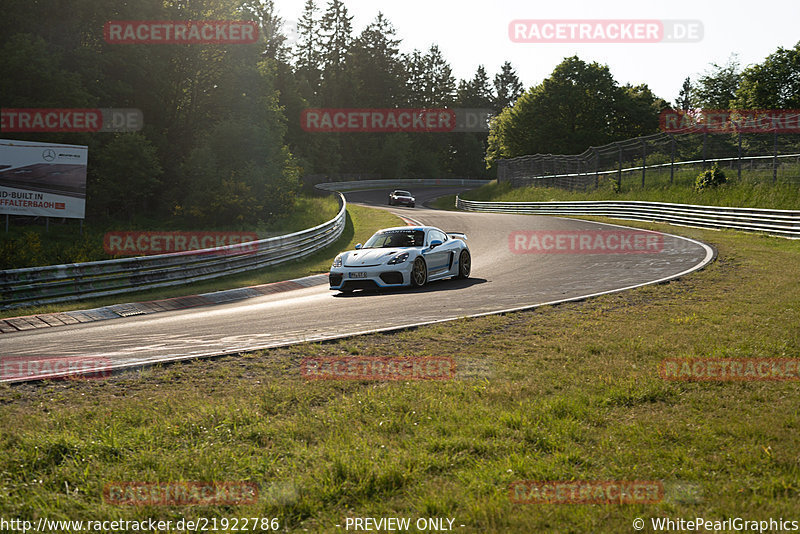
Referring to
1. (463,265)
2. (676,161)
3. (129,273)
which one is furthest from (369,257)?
(676,161)

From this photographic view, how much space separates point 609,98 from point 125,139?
5467cm

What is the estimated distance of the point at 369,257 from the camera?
13.7 metres

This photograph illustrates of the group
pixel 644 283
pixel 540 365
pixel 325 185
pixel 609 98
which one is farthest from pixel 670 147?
pixel 325 185

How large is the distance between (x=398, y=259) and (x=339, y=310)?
3.13 metres

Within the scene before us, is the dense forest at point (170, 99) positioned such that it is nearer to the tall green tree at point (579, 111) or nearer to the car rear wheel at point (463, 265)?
the tall green tree at point (579, 111)

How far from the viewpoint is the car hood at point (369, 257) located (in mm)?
13586

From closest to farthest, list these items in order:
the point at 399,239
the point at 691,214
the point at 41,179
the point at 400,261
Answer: the point at 400,261 → the point at 399,239 → the point at 41,179 → the point at 691,214

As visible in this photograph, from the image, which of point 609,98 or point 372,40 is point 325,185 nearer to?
point 609,98

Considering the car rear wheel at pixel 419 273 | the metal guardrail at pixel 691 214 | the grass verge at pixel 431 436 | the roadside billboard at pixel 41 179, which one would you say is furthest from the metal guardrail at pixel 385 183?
the grass verge at pixel 431 436

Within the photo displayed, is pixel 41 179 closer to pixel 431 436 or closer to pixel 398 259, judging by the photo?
pixel 398 259

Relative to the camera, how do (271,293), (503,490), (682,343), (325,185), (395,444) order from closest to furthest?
(503,490), (395,444), (682,343), (271,293), (325,185)

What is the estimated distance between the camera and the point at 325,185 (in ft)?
258

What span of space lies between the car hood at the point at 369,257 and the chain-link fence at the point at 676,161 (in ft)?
56.1

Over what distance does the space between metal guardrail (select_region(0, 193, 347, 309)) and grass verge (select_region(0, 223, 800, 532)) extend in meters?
8.65
